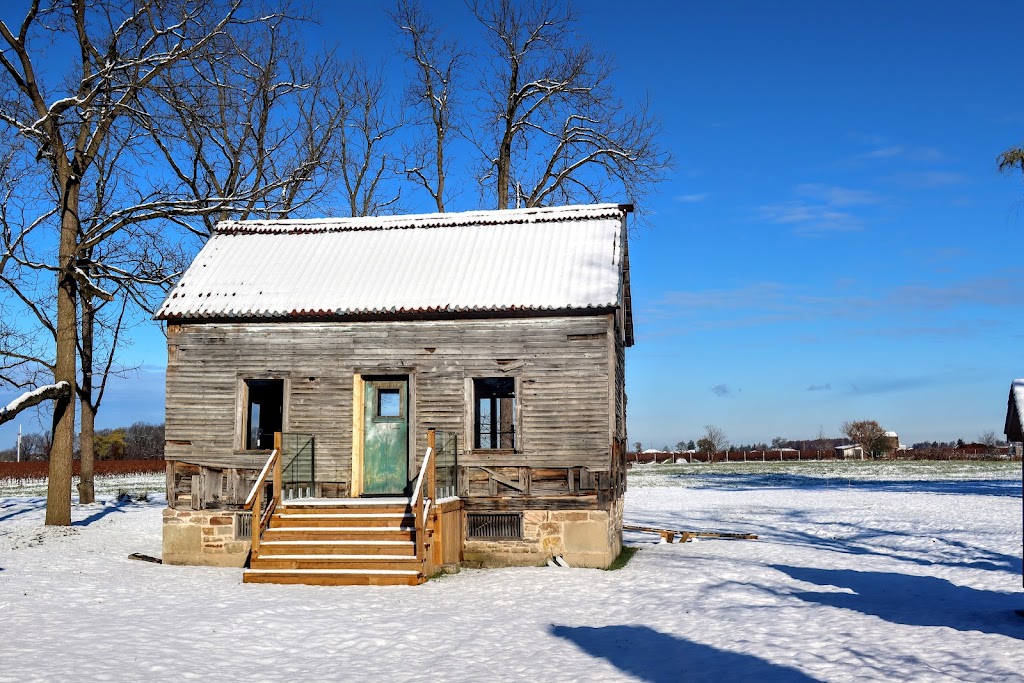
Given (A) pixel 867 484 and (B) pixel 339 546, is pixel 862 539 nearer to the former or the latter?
(B) pixel 339 546

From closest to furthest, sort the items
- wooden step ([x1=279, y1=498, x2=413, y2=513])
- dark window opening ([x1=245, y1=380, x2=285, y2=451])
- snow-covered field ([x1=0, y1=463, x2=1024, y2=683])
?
snow-covered field ([x1=0, y1=463, x2=1024, y2=683]) < wooden step ([x1=279, y1=498, x2=413, y2=513]) < dark window opening ([x1=245, y1=380, x2=285, y2=451])

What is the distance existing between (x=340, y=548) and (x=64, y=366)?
10.3 metres

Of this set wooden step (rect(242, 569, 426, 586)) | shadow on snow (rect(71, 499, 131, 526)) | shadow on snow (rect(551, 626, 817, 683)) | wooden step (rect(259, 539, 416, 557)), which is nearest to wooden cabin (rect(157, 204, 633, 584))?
wooden step (rect(259, 539, 416, 557))

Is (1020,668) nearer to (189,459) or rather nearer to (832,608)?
(832,608)

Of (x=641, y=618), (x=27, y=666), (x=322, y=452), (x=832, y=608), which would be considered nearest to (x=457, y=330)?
(x=322, y=452)

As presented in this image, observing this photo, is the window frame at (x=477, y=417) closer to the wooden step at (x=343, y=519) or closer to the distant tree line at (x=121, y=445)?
the wooden step at (x=343, y=519)

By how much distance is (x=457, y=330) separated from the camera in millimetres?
17109

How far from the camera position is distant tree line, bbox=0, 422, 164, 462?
9125 cm

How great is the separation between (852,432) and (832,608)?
244ft

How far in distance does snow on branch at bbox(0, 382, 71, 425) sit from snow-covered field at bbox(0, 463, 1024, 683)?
271 centimetres

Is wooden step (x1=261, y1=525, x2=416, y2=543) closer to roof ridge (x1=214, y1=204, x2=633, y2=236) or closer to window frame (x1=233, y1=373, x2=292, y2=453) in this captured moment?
window frame (x1=233, y1=373, x2=292, y2=453)

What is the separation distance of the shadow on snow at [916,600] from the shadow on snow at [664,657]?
3090 millimetres

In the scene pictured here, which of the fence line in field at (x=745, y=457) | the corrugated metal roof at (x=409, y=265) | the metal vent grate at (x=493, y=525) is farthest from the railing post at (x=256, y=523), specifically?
the fence line in field at (x=745, y=457)

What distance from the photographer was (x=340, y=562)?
46.9 ft
